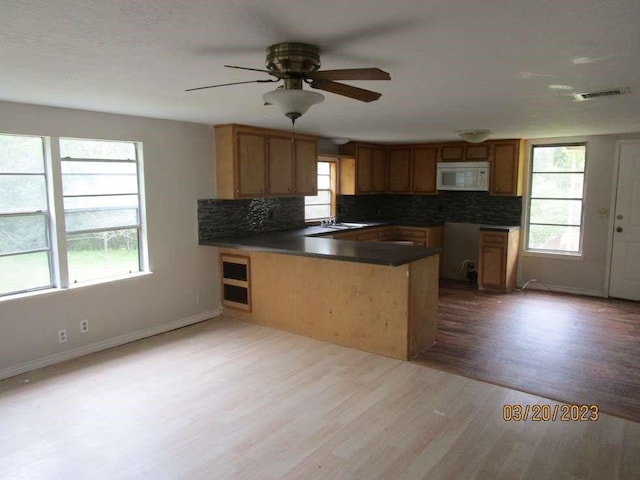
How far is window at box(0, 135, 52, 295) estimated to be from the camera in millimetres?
3453

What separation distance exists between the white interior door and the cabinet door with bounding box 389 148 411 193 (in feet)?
9.25

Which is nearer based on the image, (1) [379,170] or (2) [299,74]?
(2) [299,74]

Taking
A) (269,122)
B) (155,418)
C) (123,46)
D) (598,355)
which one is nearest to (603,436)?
(598,355)

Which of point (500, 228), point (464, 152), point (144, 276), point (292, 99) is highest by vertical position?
point (464, 152)

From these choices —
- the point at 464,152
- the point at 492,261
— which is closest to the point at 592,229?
the point at 492,261

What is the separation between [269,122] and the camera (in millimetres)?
4555

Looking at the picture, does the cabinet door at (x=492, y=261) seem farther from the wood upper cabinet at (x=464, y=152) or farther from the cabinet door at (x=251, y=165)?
the cabinet door at (x=251, y=165)

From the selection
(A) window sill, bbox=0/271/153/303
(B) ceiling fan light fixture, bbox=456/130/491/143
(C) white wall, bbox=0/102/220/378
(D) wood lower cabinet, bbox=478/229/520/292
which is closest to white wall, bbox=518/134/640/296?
(D) wood lower cabinet, bbox=478/229/520/292

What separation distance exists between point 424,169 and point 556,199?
6.23ft

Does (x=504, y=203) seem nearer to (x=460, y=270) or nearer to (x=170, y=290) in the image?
(x=460, y=270)

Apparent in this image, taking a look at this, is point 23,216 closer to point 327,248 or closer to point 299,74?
point 327,248

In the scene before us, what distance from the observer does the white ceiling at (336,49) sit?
1617 millimetres

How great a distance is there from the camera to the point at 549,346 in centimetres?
405

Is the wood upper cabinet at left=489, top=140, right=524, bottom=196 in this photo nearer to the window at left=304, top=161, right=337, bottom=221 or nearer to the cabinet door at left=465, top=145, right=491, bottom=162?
the cabinet door at left=465, top=145, right=491, bottom=162
